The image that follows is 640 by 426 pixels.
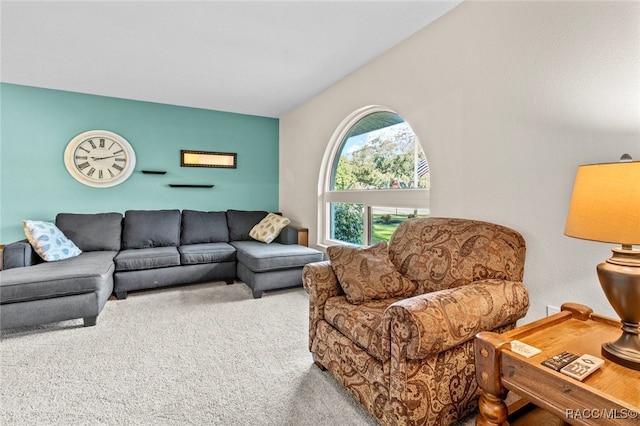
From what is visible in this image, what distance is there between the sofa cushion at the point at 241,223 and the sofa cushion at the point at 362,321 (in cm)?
277

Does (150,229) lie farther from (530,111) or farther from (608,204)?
(608,204)

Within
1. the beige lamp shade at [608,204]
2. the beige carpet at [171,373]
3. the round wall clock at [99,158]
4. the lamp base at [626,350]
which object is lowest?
the beige carpet at [171,373]

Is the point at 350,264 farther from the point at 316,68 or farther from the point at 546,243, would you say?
the point at 316,68

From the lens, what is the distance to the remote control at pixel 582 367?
938 millimetres

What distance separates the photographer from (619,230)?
0.99 m

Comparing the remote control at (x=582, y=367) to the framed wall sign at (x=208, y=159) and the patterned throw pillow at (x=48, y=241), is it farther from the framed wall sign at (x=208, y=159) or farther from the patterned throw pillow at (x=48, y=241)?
the framed wall sign at (x=208, y=159)

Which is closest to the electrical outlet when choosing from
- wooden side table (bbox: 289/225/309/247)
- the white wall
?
the white wall

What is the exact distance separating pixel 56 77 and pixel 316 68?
2.84 meters

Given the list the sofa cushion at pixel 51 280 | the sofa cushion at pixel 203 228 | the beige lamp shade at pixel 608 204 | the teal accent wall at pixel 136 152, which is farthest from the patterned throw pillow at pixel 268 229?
the beige lamp shade at pixel 608 204

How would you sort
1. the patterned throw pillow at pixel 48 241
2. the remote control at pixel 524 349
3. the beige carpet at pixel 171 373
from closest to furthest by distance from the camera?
the remote control at pixel 524 349
the beige carpet at pixel 171 373
the patterned throw pillow at pixel 48 241

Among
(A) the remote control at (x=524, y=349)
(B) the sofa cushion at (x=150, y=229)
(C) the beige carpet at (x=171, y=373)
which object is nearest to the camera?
(A) the remote control at (x=524, y=349)

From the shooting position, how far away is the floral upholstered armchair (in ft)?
4.26

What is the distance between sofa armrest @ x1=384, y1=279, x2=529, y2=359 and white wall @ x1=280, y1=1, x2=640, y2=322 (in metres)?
0.40

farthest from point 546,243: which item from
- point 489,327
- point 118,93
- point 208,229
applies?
point 118,93
